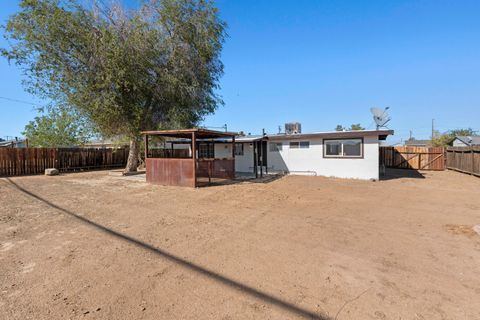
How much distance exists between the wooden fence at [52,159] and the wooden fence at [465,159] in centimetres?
2317

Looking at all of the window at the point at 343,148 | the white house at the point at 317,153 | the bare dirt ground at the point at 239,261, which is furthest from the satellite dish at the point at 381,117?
the bare dirt ground at the point at 239,261

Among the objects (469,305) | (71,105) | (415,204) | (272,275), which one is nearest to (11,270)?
(272,275)

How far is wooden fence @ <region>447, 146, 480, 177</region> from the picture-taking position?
1194 cm

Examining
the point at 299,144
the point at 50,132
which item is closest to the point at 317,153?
the point at 299,144

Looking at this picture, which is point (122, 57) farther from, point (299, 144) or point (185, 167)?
point (299, 144)

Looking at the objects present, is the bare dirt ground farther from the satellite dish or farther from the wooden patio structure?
the satellite dish

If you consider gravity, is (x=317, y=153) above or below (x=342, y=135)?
below

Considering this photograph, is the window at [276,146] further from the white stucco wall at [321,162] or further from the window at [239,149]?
the window at [239,149]

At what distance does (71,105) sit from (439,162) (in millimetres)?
22831

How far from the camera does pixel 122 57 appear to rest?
11.0 m

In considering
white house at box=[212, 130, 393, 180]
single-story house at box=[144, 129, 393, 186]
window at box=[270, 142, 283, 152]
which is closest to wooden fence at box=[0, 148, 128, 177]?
single-story house at box=[144, 129, 393, 186]

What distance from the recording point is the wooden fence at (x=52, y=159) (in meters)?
13.1

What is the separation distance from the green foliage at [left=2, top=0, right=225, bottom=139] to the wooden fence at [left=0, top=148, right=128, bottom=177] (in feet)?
14.6

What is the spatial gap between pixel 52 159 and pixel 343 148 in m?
17.6
